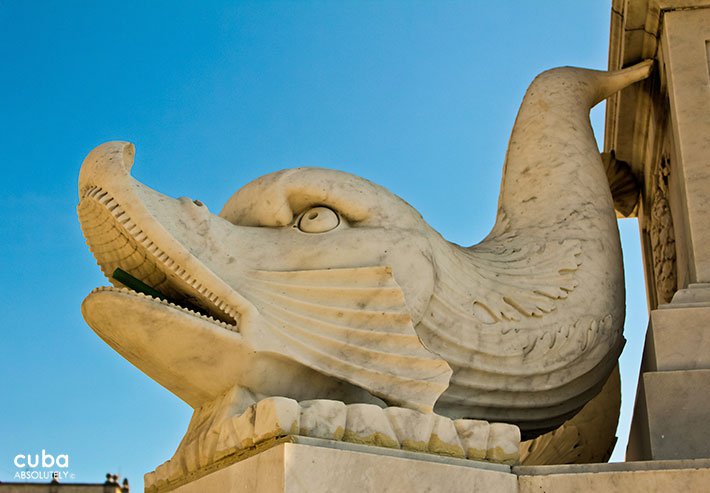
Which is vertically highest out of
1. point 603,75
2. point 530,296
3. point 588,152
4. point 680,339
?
point 603,75

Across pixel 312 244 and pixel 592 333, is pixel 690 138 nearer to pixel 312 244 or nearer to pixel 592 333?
pixel 592 333

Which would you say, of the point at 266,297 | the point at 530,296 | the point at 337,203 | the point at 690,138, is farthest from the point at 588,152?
the point at 266,297

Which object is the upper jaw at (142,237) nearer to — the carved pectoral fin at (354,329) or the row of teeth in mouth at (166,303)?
the row of teeth in mouth at (166,303)


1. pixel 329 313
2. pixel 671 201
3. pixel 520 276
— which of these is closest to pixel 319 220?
pixel 329 313

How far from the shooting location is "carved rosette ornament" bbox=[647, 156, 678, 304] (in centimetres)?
581

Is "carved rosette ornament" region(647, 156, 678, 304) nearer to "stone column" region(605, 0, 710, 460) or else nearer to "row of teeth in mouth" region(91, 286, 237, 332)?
"stone column" region(605, 0, 710, 460)

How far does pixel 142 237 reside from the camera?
4113 mm

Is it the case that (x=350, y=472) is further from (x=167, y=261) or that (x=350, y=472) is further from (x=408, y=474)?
(x=167, y=261)

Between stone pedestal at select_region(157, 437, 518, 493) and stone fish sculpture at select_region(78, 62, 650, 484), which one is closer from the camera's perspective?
stone pedestal at select_region(157, 437, 518, 493)

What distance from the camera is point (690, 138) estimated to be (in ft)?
17.0

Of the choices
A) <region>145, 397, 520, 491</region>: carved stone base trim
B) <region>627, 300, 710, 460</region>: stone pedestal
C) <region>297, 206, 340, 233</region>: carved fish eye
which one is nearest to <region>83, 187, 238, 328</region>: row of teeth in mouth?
<region>145, 397, 520, 491</region>: carved stone base trim

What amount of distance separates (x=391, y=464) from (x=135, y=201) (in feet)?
4.76

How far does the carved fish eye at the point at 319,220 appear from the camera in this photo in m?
4.40

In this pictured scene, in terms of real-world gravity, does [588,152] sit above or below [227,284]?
above
